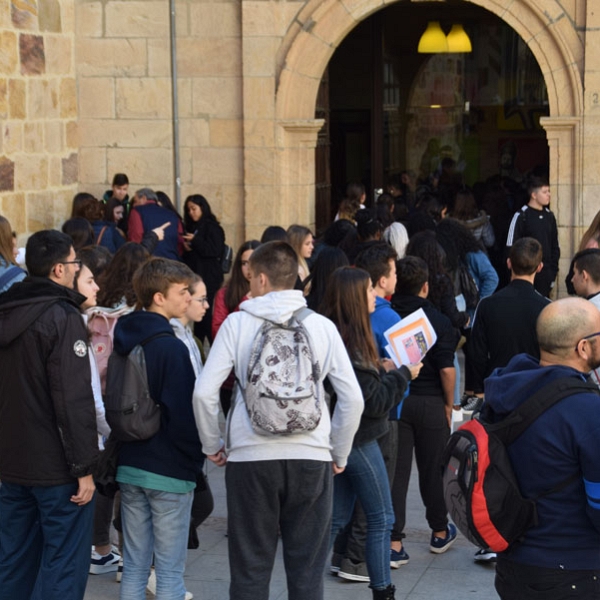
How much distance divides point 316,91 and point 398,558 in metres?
6.23

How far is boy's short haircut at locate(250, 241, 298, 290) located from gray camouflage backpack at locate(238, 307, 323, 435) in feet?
0.61

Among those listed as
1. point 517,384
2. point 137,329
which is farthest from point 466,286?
point 517,384

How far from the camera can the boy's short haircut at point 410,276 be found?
6.01m

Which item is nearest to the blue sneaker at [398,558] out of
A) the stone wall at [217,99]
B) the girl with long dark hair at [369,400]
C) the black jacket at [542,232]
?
the girl with long dark hair at [369,400]

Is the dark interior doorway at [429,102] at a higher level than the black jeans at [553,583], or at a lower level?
higher

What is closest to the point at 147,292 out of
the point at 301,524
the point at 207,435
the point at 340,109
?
the point at 207,435

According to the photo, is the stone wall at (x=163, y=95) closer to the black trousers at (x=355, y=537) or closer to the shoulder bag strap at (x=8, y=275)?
the shoulder bag strap at (x=8, y=275)

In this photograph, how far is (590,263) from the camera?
18.7 ft

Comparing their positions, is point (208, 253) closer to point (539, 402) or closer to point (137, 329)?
point (137, 329)

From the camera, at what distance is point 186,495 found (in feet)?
15.5

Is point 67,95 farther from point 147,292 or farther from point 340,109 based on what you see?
point 147,292

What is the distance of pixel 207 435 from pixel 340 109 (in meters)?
11.0

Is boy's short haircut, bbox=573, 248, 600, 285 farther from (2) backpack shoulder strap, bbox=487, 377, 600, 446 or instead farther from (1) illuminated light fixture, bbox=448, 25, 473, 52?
(1) illuminated light fixture, bbox=448, 25, 473, 52

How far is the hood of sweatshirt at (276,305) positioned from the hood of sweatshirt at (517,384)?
2.86 feet
